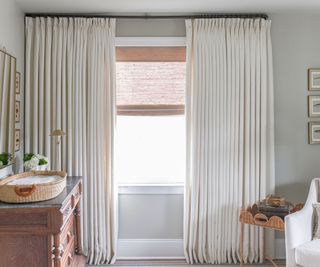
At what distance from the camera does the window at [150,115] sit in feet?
11.4

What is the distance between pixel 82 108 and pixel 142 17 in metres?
1.09

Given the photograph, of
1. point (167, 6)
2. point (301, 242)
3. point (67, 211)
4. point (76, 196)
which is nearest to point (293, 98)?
point (301, 242)

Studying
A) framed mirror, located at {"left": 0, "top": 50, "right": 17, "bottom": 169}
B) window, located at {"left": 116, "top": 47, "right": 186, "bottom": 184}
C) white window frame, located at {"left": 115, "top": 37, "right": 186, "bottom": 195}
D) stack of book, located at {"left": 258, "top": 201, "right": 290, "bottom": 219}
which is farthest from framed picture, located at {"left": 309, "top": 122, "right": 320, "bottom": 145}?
framed mirror, located at {"left": 0, "top": 50, "right": 17, "bottom": 169}

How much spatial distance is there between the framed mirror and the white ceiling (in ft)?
2.08

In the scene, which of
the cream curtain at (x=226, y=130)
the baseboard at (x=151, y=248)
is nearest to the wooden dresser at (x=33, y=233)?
the baseboard at (x=151, y=248)

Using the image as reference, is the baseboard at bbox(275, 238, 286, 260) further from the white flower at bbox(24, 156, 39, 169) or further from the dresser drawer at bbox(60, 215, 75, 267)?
the white flower at bbox(24, 156, 39, 169)

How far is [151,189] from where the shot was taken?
3.49 m

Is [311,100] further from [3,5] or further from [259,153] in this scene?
[3,5]

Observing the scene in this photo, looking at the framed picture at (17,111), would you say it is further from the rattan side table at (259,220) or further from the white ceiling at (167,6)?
the rattan side table at (259,220)

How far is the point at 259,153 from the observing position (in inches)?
131

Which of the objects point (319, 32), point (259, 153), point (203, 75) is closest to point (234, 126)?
point (259, 153)

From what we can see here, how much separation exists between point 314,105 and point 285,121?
0.34 metres

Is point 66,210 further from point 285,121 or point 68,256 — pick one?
point 285,121

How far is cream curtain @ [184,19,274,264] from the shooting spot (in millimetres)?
3314
